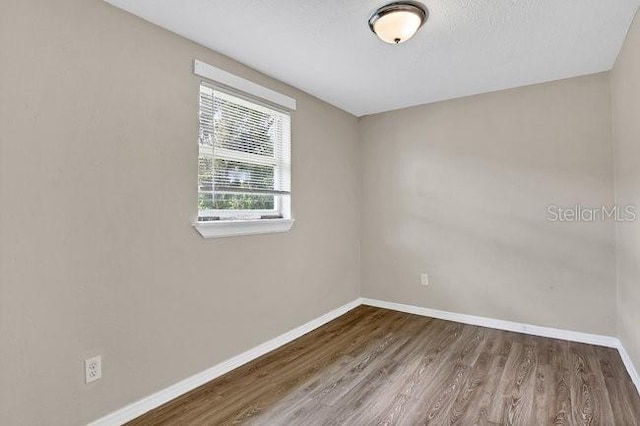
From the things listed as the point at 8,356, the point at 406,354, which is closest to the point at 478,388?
the point at 406,354

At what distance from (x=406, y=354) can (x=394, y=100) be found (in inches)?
98.4

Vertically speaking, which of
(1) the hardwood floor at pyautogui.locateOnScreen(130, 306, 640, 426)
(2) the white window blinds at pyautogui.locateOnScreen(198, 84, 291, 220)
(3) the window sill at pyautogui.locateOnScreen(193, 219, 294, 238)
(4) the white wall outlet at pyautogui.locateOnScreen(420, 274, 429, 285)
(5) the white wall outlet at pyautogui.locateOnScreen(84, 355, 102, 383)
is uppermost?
(2) the white window blinds at pyautogui.locateOnScreen(198, 84, 291, 220)

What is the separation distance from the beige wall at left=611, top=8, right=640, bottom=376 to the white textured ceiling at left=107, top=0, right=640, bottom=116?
20cm

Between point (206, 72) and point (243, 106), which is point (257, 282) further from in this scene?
point (206, 72)

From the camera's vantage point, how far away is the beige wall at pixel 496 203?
2.88m

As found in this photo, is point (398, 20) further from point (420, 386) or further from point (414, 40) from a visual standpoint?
point (420, 386)

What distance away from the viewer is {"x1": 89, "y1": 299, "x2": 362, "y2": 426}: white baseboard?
1852 mm

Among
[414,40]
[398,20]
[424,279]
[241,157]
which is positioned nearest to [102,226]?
[241,157]

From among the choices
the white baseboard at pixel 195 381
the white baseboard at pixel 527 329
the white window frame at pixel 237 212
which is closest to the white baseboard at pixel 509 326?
the white baseboard at pixel 527 329

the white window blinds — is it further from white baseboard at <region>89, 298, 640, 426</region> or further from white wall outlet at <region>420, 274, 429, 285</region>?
white wall outlet at <region>420, 274, 429, 285</region>

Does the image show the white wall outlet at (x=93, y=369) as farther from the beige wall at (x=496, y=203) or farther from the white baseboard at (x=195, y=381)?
the beige wall at (x=496, y=203)

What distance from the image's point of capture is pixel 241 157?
8.53ft

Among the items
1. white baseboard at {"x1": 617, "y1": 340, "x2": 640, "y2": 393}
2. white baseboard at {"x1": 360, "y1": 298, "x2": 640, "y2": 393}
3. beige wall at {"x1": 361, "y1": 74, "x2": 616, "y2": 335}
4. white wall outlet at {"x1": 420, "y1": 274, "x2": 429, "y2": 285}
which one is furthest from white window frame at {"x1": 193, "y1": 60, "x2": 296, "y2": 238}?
white baseboard at {"x1": 617, "y1": 340, "x2": 640, "y2": 393}

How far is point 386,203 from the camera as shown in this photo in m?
3.99
